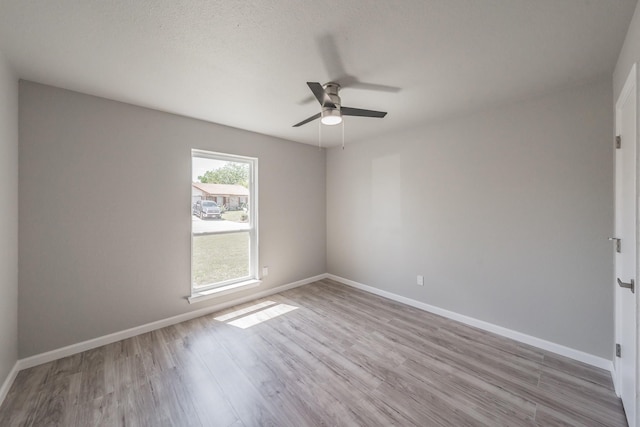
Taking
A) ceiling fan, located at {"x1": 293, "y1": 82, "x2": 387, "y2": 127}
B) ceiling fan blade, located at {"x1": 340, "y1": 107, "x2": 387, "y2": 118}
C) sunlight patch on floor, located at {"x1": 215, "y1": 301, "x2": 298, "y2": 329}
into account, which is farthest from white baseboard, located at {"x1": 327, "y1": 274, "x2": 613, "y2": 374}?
ceiling fan, located at {"x1": 293, "y1": 82, "x2": 387, "y2": 127}

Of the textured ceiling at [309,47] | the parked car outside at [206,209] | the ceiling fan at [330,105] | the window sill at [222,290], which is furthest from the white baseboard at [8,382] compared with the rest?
the ceiling fan at [330,105]

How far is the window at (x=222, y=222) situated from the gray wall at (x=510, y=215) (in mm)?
1907

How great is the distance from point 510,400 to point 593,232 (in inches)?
63.1

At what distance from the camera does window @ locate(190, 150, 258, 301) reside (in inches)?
126

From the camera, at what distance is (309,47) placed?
1.70 m

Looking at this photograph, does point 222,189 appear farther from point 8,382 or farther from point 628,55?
point 628,55

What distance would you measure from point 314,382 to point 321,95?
7.40 feet

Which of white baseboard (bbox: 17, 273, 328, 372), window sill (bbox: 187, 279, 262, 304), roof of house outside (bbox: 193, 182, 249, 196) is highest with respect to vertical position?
roof of house outside (bbox: 193, 182, 249, 196)

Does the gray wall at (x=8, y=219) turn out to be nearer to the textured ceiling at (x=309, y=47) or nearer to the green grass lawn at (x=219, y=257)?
the textured ceiling at (x=309, y=47)

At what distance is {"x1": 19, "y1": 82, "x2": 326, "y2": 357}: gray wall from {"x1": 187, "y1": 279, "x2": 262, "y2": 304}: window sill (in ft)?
0.35

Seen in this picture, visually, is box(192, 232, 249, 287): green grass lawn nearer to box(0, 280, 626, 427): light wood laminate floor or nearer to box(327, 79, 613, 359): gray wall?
box(0, 280, 626, 427): light wood laminate floor

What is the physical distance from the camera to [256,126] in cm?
338

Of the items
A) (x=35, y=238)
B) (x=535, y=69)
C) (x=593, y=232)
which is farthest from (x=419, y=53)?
(x=35, y=238)

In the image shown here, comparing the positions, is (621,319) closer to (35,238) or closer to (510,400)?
(510,400)
